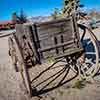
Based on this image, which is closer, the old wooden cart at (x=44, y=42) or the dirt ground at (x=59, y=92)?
the old wooden cart at (x=44, y=42)

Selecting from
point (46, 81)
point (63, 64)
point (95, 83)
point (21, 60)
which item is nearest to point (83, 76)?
point (95, 83)

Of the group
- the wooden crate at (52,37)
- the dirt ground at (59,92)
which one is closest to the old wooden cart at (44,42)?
the wooden crate at (52,37)

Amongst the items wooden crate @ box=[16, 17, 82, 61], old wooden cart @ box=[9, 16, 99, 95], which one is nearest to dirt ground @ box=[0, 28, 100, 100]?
old wooden cart @ box=[9, 16, 99, 95]

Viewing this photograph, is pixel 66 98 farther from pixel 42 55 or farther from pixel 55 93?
pixel 42 55

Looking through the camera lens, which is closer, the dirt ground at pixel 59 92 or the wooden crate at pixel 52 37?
the wooden crate at pixel 52 37

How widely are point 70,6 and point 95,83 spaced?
27.6 metres

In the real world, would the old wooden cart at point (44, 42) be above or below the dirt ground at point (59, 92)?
above

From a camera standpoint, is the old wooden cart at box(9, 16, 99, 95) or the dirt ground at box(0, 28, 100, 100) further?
the dirt ground at box(0, 28, 100, 100)

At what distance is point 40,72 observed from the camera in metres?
7.91

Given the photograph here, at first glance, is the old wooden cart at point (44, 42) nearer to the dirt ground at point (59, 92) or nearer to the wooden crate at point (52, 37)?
the wooden crate at point (52, 37)

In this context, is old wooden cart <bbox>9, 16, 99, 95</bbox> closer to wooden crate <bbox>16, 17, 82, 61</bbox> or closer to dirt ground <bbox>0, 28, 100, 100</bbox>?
wooden crate <bbox>16, 17, 82, 61</bbox>

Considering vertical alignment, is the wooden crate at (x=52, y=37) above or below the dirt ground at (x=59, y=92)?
above

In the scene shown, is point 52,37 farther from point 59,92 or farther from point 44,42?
point 59,92

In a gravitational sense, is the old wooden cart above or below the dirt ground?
above
